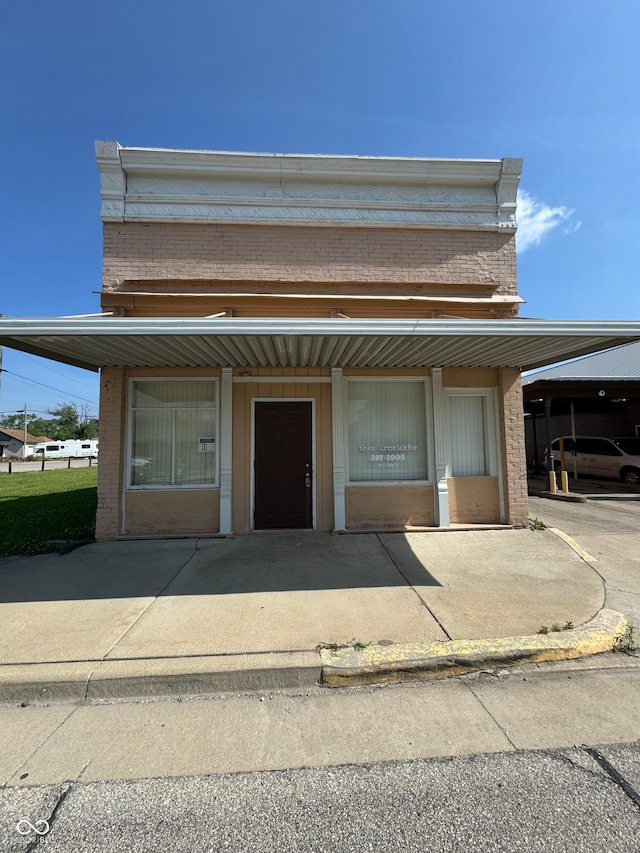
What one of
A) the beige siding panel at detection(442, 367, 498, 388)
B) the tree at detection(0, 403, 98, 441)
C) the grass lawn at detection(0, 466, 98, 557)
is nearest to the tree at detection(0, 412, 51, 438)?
the tree at detection(0, 403, 98, 441)

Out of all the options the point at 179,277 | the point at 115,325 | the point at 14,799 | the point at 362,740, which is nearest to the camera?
the point at 14,799

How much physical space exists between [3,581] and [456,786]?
18.3ft

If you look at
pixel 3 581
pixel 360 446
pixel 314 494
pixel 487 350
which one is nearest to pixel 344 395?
pixel 360 446

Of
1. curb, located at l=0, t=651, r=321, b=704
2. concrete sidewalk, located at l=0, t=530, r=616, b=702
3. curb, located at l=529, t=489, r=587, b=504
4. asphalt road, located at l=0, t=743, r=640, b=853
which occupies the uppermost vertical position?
curb, located at l=529, t=489, r=587, b=504

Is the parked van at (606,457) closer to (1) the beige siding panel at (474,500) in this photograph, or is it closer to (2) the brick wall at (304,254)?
(1) the beige siding panel at (474,500)

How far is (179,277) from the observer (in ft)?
23.7

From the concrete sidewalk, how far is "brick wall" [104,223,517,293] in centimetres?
442

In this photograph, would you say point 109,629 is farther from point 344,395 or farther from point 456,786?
point 344,395

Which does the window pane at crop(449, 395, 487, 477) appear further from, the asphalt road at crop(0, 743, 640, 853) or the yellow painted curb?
the asphalt road at crop(0, 743, 640, 853)

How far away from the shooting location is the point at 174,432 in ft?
24.6

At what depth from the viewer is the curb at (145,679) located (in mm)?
3258

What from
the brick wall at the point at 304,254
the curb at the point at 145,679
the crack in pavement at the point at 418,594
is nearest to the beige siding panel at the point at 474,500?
the crack in pavement at the point at 418,594

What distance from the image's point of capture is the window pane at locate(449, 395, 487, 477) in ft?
25.6

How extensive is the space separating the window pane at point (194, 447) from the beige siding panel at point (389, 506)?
245 cm
